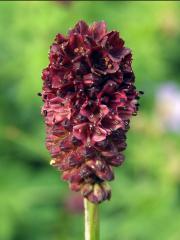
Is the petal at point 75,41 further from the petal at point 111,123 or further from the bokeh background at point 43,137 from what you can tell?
the bokeh background at point 43,137

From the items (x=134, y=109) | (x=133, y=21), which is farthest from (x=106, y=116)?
(x=133, y=21)

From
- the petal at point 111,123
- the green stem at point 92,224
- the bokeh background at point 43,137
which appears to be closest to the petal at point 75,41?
the petal at point 111,123

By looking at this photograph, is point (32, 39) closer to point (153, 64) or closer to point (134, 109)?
point (153, 64)

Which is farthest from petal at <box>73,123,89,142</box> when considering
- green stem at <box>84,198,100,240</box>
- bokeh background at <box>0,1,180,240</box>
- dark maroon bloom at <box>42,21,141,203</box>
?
bokeh background at <box>0,1,180,240</box>

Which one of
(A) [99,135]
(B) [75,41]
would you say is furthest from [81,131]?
(B) [75,41]

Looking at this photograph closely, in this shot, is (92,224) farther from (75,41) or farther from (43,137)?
(43,137)
